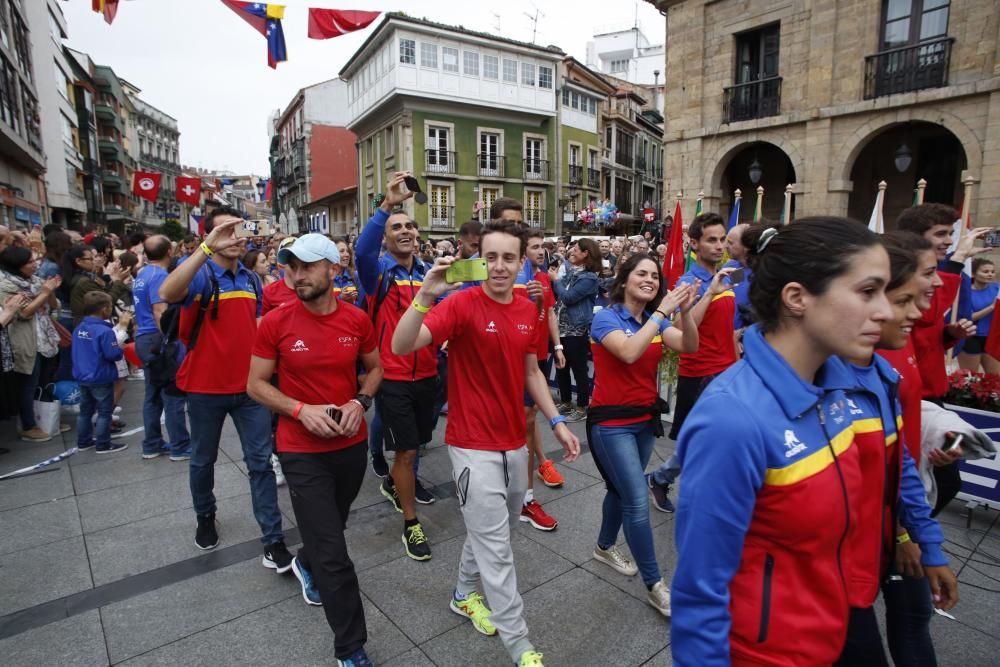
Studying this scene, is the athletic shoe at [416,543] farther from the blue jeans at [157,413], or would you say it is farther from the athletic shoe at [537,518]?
the blue jeans at [157,413]

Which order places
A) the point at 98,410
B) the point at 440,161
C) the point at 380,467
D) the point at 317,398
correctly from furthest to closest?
the point at 440,161 < the point at 98,410 < the point at 380,467 < the point at 317,398

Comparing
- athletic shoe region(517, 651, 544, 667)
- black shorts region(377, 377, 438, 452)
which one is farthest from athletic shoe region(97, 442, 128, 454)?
athletic shoe region(517, 651, 544, 667)

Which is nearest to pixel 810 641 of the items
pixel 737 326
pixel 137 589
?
pixel 737 326

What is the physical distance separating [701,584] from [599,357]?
78.3 inches

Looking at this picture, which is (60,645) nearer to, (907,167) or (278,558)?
(278,558)

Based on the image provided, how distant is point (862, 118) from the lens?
14.5 m

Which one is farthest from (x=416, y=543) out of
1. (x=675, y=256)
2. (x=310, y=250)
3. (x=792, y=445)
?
(x=675, y=256)

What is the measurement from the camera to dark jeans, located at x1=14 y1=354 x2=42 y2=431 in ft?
20.2

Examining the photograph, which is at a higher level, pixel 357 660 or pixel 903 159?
pixel 903 159

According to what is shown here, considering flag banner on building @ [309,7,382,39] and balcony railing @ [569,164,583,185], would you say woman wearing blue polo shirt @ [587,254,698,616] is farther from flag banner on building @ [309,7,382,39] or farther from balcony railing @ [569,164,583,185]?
balcony railing @ [569,164,583,185]

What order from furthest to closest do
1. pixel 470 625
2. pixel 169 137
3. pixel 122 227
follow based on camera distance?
pixel 169 137, pixel 122 227, pixel 470 625

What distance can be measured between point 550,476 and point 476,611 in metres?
1.90

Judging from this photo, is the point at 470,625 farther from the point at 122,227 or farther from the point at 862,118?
the point at 122,227

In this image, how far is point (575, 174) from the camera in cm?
3556
